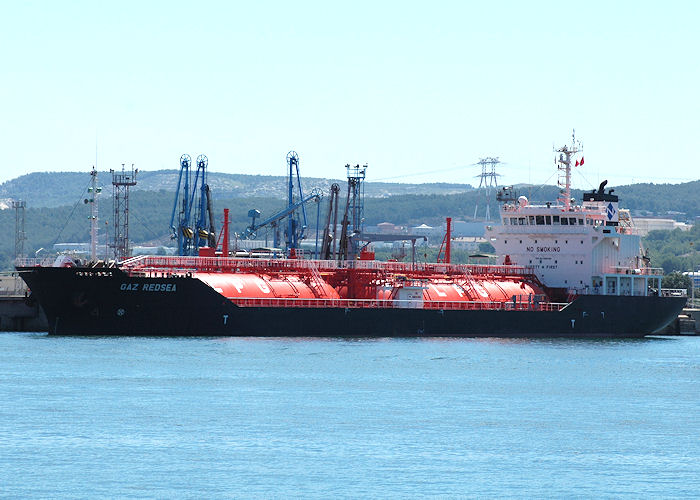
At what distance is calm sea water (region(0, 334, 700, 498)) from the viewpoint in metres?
33.6

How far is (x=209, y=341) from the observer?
68125 mm

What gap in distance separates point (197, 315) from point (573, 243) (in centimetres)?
2661

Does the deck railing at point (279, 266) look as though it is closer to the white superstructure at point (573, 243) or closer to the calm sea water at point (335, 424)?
the white superstructure at point (573, 243)

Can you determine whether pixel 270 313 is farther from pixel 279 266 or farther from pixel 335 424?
pixel 335 424

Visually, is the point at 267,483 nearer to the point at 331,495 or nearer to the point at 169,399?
the point at 331,495

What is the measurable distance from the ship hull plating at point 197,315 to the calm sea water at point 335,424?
3.40 metres

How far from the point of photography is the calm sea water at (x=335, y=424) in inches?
1321

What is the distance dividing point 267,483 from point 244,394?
1482cm

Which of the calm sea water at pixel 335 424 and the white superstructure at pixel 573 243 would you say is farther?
the white superstructure at pixel 573 243

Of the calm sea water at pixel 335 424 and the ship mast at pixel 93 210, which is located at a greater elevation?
the ship mast at pixel 93 210

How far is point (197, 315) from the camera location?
69125 millimetres

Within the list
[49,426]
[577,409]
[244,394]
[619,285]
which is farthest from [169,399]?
[619,285]

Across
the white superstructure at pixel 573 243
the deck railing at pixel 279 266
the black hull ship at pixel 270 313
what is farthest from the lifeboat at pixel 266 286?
the white superstructure at pixel 573 243

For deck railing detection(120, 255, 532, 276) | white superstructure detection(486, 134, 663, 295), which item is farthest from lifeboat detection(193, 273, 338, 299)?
white superstructure detection(486, 134, 663, 295)
